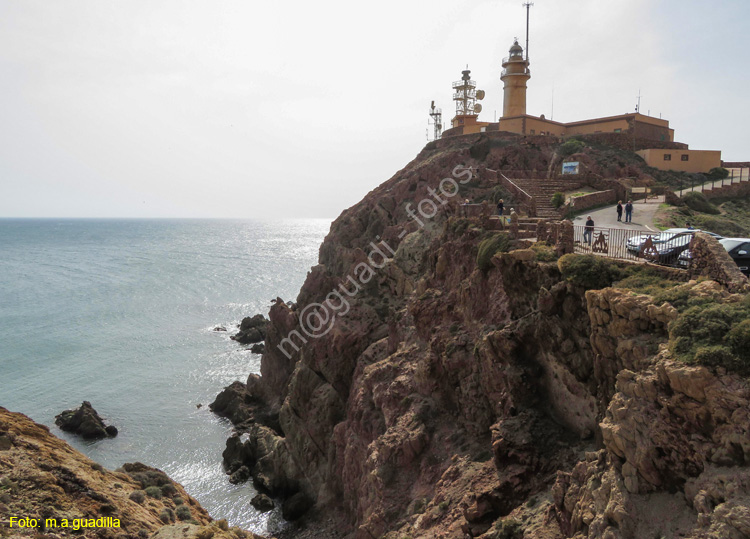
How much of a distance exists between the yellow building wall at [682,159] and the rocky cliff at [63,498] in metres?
50.5

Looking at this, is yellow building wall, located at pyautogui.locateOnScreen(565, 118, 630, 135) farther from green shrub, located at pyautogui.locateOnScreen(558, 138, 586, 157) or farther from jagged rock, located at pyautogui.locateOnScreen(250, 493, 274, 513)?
jagged rock, located at pyautogui.locateOnScreen(250, 493, 274, 513)

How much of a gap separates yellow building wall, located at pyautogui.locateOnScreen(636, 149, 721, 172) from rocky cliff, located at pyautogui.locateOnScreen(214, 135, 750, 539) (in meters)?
19.6

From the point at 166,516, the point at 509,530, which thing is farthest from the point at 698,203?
the point at 166,516

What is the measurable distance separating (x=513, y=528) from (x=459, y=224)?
1704 centimetres

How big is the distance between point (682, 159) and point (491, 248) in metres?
37.0

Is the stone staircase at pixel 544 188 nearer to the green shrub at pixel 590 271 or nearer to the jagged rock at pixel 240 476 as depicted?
the green shrub at pixel 590 271

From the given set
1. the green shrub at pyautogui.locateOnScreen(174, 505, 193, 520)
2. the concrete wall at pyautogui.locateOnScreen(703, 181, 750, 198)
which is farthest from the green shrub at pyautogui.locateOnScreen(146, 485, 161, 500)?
the concrete wall at pyautogui.locateOnScreen(703, 181, 750, 198)

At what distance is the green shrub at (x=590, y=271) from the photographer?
14.9m

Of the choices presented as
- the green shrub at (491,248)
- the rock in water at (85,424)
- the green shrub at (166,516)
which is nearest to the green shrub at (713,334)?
the green shrub at (491,248)

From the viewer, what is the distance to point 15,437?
13.6 m

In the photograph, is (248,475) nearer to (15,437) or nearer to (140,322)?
(15,437)

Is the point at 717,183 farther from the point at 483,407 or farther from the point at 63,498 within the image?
the point at 63,498

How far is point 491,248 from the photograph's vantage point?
21.7m

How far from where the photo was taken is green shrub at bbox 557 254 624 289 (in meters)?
14.9
